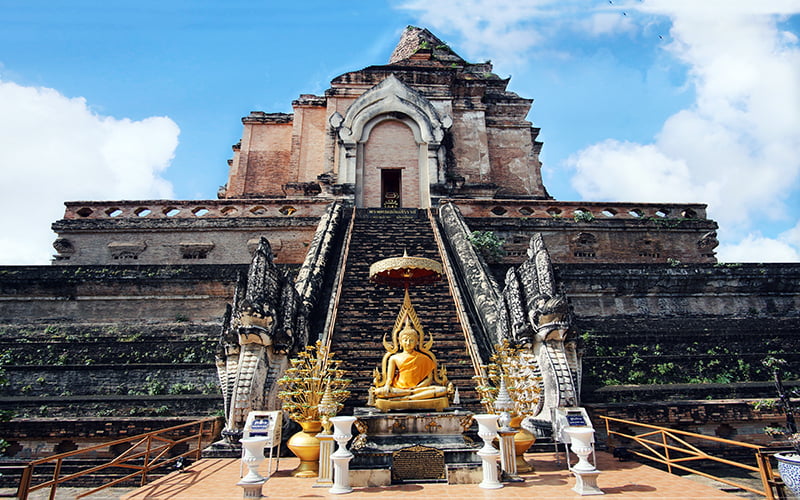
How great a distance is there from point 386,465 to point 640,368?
19.6 feet

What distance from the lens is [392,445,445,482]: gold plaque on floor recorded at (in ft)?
19.4

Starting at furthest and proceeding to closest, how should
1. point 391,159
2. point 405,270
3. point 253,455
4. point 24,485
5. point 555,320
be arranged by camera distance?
point 391,159
point 405,270
point 555,320
point 253,455
point 24,485

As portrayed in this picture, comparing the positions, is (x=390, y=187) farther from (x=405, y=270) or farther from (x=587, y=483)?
(x=587, y=483)

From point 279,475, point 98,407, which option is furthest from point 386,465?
point 98,407

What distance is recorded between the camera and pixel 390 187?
70.5 ft

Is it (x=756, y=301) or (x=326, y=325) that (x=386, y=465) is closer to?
(x=326, y=325)

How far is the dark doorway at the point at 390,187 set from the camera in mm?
19969

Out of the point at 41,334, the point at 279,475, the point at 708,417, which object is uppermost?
the point at 41,334

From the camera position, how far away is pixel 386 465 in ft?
19.3

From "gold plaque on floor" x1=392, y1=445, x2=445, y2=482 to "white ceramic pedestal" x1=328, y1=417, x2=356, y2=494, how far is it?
2.01 ft

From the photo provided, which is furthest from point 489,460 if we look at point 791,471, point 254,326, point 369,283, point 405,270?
point 369,283

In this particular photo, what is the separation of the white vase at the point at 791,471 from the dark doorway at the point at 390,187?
16.1 metres

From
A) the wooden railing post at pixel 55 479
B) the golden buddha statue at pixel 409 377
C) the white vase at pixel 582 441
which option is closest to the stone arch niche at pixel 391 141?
the golden buddha statue at pixel 409 377

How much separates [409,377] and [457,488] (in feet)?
5.54
